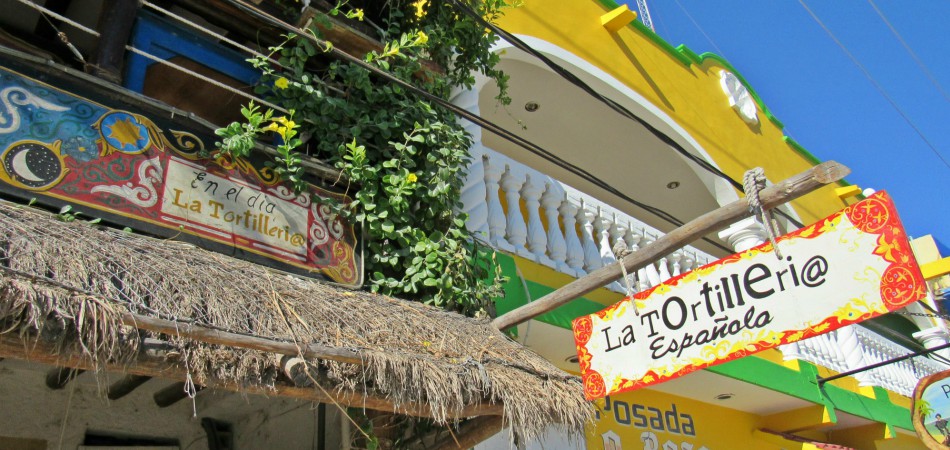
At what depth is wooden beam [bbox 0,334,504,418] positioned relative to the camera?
8.55ft

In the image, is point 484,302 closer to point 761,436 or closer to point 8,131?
point 8,131

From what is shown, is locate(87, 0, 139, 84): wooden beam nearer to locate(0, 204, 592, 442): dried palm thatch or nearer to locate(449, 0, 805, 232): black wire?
locate(0, 204, 592, 442): dried palm thatch

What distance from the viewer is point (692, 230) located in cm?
404

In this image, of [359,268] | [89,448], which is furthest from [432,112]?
[89,448]

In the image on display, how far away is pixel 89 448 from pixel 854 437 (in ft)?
25.9

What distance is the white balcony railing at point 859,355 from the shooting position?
7918mm

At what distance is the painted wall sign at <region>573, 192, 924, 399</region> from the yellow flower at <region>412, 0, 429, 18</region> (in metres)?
2.49

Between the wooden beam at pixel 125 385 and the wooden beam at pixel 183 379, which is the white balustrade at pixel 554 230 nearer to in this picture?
the wooden beam at pixel 183 379

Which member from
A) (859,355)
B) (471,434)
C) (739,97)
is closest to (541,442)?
(471,434)

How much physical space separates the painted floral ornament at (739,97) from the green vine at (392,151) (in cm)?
598

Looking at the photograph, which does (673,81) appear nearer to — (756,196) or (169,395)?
(756,196)

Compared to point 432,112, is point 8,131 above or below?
below

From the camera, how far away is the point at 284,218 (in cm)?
439

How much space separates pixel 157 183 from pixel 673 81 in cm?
675
